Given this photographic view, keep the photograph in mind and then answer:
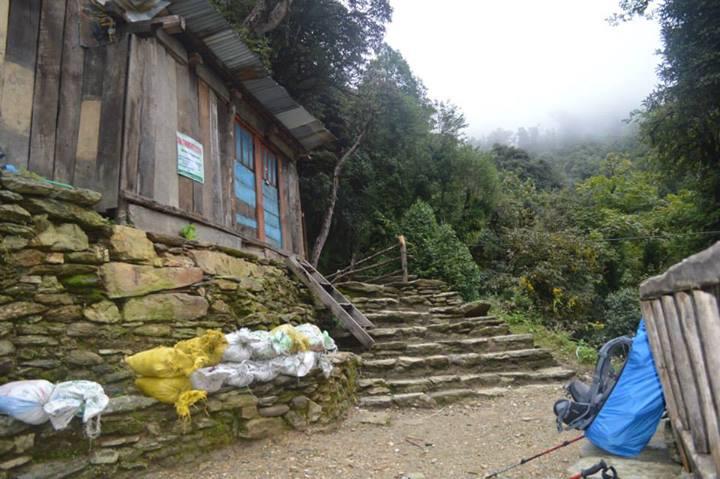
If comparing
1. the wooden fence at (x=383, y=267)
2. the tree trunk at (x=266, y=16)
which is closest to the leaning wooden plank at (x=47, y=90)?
the tree trunk at (x=266, y=16)

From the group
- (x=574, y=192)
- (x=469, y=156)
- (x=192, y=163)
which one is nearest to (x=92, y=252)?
(x=192, y=163)

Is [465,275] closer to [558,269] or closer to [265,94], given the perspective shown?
[558,269]

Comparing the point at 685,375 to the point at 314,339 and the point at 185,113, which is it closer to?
the point at 314,339

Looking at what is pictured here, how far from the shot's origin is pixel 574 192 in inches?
861

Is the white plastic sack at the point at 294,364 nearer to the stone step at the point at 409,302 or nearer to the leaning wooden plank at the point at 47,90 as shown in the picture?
the leaning wooden plank at the point at 47,90

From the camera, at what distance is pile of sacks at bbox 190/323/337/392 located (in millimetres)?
3555

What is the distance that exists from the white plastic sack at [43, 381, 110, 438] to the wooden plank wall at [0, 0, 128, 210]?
1.79 meters

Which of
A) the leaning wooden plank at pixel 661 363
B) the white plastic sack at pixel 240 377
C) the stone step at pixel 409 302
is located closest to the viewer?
the leaning wooden plank at pixel 661 363

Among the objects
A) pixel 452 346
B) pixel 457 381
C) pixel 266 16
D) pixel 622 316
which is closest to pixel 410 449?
pixel 457 381

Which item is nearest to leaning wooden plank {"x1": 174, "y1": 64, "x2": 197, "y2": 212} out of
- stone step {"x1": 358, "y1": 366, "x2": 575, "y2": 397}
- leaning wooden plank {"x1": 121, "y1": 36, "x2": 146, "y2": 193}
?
leaning wooden plank {"x1": 121, "y1": 36, "x2": 146, "y2": 193}

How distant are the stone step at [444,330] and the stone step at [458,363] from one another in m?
0.68

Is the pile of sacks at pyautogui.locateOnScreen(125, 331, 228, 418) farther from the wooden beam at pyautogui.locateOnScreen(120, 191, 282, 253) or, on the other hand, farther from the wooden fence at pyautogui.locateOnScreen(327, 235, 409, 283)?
the wooden fence at pyautogui.locateOnScreen(327, 235, 409, 283)

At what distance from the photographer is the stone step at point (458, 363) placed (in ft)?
20.0

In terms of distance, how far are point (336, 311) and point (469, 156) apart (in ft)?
36.6
